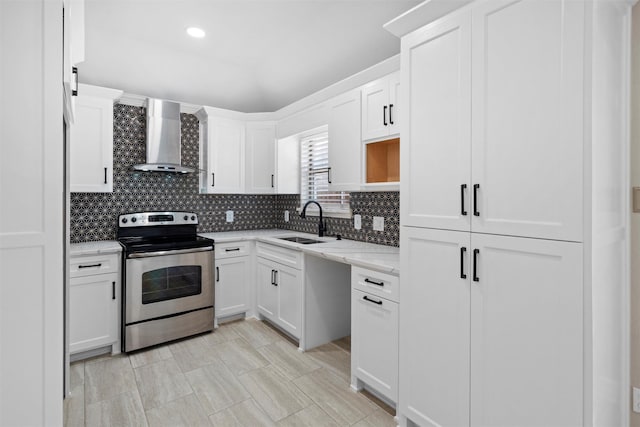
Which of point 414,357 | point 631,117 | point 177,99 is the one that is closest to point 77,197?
point 177,99

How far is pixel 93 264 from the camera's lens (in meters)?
2.78

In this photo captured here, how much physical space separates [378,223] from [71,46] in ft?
7.98

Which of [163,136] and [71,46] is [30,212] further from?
[163,136]

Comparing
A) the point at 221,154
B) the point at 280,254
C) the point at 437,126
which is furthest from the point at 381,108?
the point at 221,154

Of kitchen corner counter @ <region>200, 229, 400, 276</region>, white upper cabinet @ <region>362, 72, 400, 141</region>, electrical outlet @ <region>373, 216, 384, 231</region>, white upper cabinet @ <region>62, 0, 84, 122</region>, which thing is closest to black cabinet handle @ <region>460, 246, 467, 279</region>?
kitchen corner counter @ <region>200, 229, 400, 276</region>

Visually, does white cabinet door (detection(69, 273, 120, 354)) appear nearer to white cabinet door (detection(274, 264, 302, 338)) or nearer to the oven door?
the oven door

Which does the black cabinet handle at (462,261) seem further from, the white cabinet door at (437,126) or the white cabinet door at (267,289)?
the white cabinet door at (267,289)

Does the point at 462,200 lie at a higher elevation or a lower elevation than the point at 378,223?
higher

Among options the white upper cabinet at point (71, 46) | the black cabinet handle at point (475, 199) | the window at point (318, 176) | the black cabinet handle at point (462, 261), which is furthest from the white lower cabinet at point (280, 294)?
the white upper cabinet at point (71, 46)

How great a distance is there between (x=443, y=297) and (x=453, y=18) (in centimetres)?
140

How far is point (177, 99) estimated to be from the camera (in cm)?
374

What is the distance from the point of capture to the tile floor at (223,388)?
6.81 feet

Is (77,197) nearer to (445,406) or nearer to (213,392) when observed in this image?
(213,392)

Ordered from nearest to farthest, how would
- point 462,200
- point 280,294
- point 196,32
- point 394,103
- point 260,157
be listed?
point 462,200 < point 394,103 < point 196,32 < point 280,294 < point 260,157
